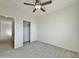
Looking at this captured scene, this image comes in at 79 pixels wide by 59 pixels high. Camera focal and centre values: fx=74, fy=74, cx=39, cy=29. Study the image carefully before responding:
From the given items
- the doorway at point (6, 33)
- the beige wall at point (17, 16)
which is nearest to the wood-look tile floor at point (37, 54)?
the doorway at point (6, 33)

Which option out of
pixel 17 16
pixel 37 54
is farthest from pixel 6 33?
pixel 37 54

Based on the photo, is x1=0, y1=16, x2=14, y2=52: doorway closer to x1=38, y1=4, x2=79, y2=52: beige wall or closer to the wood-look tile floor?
the wood-look tile floor

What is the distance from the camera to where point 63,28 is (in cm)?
493

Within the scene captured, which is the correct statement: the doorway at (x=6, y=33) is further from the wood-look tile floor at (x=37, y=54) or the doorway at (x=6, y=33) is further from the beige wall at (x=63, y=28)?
the beige wall at (x=63, y=28)

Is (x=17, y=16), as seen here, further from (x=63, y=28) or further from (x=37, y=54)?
(x=63, y=28)

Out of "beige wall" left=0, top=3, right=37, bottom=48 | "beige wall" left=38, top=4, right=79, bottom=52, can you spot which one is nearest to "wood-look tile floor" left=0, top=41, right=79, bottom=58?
"beige wall" left=38, top=4, right=79, bottom=52

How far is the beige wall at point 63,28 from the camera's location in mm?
4297

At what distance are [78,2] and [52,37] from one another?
2.94 meters

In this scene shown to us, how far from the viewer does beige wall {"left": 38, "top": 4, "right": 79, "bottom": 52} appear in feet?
14.1

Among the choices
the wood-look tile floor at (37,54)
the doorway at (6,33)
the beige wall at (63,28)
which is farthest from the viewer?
the beige wall at (63,28)

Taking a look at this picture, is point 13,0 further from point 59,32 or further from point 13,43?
point 59,32

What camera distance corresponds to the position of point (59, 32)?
521cm

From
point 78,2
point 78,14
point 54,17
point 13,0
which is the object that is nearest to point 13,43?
point 13,0

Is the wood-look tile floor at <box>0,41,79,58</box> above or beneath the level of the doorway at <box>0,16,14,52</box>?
beneath
